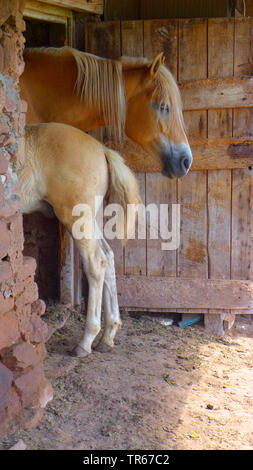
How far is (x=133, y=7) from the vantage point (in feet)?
13.7

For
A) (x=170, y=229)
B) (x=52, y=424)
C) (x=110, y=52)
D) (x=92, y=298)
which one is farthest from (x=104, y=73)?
(x=52, y=424)

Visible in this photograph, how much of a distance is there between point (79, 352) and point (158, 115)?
6.31 feet

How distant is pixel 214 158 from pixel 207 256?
2.79 feet

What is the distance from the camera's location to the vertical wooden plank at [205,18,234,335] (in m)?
3.90

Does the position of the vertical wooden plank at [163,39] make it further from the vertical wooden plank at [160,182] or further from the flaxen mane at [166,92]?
the flaxen mane at [166,92]

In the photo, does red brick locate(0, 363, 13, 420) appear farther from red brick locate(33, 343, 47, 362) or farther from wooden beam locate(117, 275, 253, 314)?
wooden beam locate(117, 275, 253, 314)

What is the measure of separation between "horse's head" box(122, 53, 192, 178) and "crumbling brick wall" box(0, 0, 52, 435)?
1367mm

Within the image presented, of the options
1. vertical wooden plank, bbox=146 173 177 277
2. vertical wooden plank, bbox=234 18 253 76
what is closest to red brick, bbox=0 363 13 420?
vertical wooden plank, bbox=146 173 177 277

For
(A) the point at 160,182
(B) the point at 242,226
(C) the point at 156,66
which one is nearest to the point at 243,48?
(C) the point at 156,66

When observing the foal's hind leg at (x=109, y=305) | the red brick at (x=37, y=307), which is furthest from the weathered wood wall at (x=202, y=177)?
the red brick at (x=37, y=307)

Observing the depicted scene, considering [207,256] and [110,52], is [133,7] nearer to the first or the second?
[110,52]

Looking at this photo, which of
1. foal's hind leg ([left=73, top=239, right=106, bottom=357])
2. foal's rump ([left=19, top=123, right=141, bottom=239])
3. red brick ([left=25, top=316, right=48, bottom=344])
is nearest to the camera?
red brick ([left=25, top=316, right=48, bottom=344])

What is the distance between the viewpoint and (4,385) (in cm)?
227

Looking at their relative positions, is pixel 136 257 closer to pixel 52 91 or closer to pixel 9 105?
pixel 52 91
